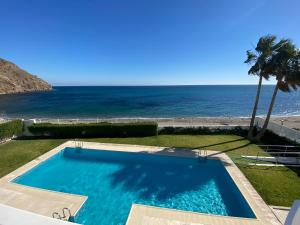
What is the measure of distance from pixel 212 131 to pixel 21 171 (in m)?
15.9

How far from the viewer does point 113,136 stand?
18.6 metres

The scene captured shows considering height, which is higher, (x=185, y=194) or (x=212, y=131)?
(x=212, y=131)

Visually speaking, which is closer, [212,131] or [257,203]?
[257,203]

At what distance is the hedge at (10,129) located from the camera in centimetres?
1641

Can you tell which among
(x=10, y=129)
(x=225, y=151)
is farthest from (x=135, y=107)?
(x=225, y=151)

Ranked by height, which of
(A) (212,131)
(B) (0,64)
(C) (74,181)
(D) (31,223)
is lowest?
(C) (74,181)

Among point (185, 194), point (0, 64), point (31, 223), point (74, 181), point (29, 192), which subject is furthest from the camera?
point (0, 64)

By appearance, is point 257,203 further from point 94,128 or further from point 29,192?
point 94,128

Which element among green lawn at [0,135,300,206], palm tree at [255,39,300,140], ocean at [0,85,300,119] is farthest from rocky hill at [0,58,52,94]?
palm tree at [255,39,300,140]

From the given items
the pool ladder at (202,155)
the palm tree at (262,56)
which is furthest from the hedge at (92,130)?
the palm tree at (262,56)

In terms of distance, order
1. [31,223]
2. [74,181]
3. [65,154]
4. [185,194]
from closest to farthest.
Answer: [31,223] → [185,194] → [74,181] → [65,154]

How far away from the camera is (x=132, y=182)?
35.7 feet

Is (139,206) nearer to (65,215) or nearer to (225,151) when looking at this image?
(65,215)

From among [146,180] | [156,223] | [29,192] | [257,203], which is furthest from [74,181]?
[257,203]
